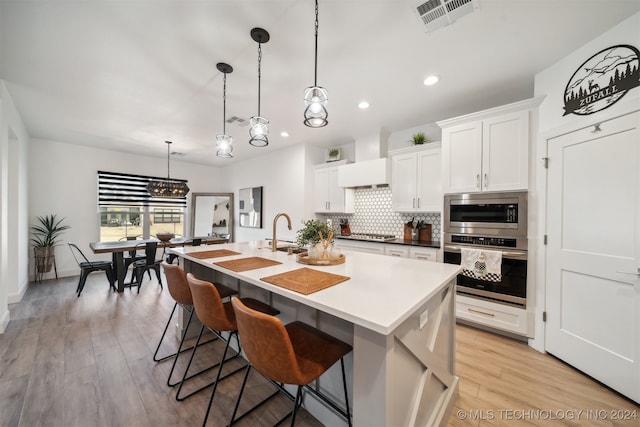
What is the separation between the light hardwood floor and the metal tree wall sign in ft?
7.32

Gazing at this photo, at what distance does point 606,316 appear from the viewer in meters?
1.94

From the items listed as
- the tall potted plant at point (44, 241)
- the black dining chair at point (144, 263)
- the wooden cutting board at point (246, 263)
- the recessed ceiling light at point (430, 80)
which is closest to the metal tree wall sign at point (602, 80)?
the recessed ceiling light at point (430, 80)

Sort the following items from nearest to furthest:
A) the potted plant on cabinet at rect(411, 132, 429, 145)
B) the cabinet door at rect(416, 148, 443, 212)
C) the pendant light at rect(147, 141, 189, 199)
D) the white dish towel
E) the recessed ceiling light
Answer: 1. the recessed ceiling light
2. the white dish towel
3. the cabinet door at rect(416, 148, 443, 212)
4. the potted plant on cabinet at rect(411, 132, 429, 145)
5. the pendant light at rect(147, 141, 189, 199)

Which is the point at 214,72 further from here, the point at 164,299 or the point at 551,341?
the point at 551,341

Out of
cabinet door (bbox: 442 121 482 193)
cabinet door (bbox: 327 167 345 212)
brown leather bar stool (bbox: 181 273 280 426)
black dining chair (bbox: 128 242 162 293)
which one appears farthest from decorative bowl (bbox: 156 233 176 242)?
cabinet door (bbox: 442 121 482 193)

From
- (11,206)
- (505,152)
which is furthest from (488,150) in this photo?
(11,206)

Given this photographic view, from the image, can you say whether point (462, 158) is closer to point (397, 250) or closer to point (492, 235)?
point (492, 235)

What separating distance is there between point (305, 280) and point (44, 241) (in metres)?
6.07

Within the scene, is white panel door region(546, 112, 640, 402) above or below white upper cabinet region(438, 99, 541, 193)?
below

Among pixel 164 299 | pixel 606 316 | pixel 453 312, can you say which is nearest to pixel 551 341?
pixel 606 316

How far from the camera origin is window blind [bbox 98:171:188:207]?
542 cm

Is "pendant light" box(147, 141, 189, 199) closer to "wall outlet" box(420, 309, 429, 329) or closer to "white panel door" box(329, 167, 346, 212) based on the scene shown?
"white panel door" box(329, 167, 346, 212)

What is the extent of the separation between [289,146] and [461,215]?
344 centimetres
